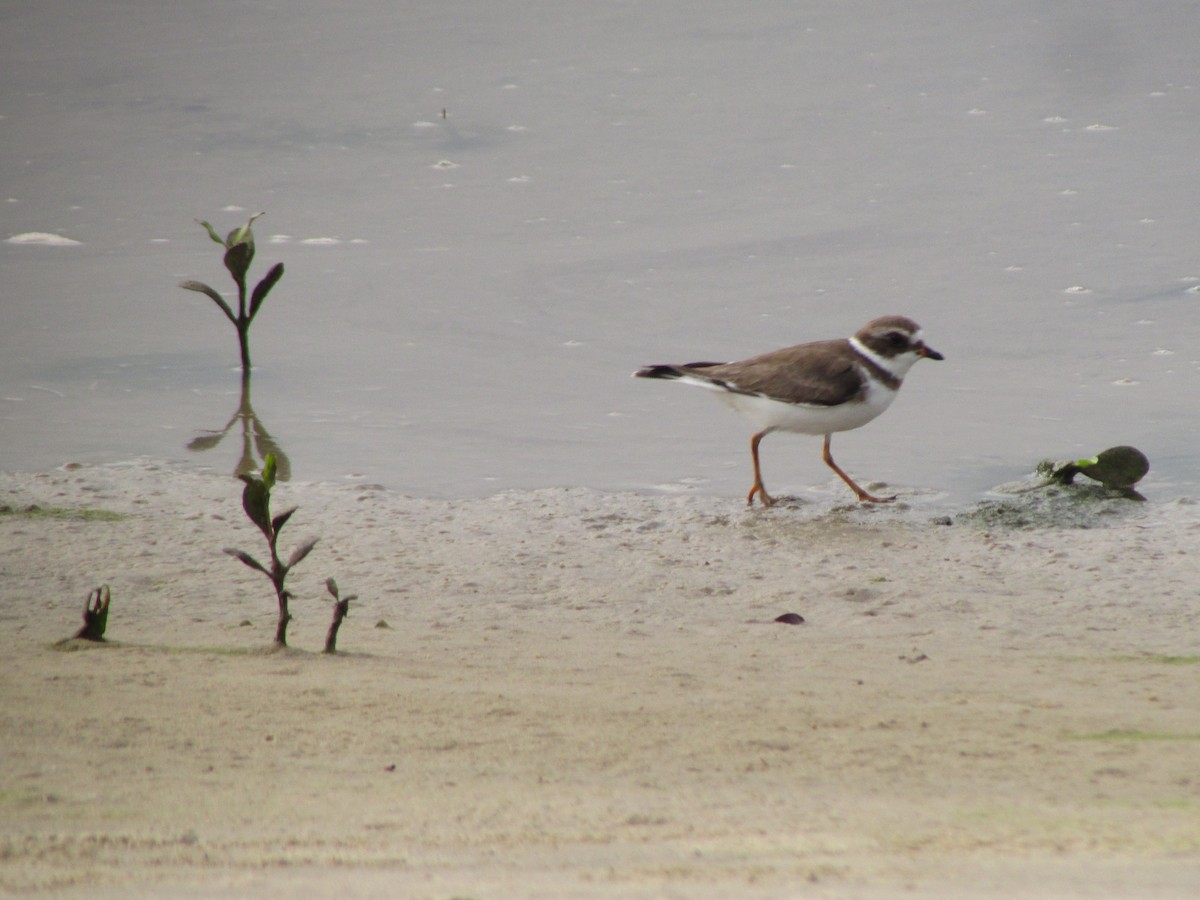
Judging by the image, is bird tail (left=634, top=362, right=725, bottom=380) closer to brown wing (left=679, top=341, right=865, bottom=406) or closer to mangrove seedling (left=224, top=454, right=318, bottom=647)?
brown wing (left=679, top=341, right=865, bottom=406)

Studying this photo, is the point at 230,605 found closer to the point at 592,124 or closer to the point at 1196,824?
the point at 1196,824

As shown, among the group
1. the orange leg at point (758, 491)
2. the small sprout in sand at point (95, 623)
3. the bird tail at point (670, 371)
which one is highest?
the bird tail at point (670, 371)

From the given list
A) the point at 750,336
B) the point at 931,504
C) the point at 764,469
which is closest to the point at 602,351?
the point at 750,336

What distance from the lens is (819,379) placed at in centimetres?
643

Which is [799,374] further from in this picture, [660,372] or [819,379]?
[660,372]

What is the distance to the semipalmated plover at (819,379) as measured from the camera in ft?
20.9

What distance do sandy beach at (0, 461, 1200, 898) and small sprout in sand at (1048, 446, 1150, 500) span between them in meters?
0.15

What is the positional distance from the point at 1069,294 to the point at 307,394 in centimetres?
423

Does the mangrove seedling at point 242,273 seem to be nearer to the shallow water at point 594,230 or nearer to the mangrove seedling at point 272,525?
the shallow water at point 594,230

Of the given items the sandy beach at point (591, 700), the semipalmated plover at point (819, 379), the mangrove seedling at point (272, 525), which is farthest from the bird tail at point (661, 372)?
the mangrove seedling at point (272, 525)

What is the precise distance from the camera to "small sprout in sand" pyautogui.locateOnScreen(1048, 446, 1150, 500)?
19.0ft

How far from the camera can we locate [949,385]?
733 centimetres

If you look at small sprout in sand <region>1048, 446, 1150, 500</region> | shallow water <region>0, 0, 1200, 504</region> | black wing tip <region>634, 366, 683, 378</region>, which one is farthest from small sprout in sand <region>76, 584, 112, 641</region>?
small sprout in sand <region>1048, 446, 1150, 500</region>

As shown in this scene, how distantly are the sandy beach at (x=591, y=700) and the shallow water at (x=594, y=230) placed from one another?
673 mm
